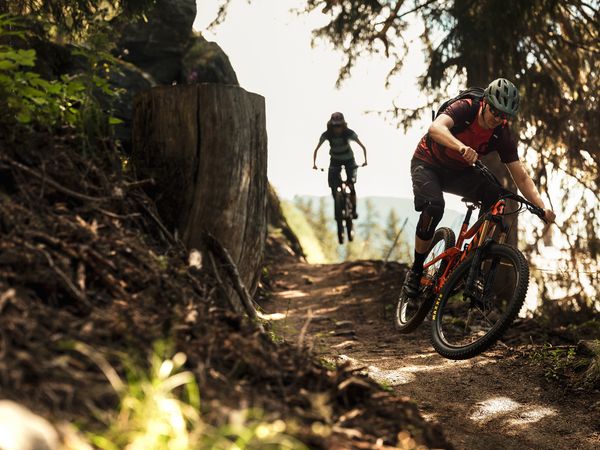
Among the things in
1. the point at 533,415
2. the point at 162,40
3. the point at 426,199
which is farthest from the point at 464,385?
the point at 162,40

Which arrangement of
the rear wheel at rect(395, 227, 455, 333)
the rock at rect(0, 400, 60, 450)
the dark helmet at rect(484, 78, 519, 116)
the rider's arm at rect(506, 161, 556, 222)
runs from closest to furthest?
the rock at rect(0, 400, 60, 450) → the dark helmet at rect(484, 78, 519, 116) → the rider's arm at rect(506, 161, 556, 222) → the rear wheel at rect(395, 227, 455, 333)

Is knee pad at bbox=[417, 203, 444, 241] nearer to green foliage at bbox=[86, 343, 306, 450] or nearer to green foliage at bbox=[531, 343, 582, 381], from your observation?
green foliage at bbox=[531, 343, 582, 381]

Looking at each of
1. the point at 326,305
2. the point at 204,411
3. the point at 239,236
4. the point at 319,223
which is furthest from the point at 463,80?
the point at 319,223

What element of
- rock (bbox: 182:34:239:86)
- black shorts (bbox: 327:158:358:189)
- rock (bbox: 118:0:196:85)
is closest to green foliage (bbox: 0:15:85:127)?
black shorts (bbox: 327:158:358:189)

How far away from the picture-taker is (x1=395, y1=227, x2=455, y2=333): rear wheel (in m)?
6.49

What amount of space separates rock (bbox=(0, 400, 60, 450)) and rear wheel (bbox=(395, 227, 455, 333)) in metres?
5.05

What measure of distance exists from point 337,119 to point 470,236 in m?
7.29

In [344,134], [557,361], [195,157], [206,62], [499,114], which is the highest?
[206,62]

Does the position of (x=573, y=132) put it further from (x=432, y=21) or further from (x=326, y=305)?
(x=326, y=305)

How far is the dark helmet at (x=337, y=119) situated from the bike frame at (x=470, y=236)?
264 inches

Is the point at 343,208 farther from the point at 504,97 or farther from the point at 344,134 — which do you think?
the point at 504,97

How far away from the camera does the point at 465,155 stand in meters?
5.38

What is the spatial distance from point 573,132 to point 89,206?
35.1 ft

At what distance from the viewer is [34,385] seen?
2.10 m
